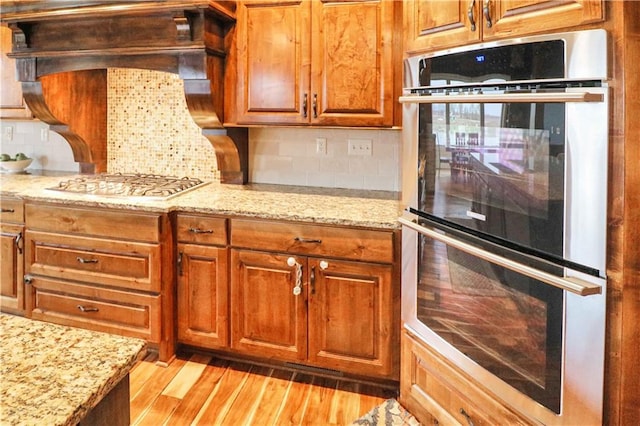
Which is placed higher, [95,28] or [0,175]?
[95,28]

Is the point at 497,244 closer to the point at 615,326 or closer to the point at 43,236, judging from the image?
the point at 615,326

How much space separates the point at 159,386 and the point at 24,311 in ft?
3.47

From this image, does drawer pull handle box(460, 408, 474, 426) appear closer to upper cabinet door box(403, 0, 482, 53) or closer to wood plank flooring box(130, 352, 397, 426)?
wood plank flooring box(130, 352, 397, 426)

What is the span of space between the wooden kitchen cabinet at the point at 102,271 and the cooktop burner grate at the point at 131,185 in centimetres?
14

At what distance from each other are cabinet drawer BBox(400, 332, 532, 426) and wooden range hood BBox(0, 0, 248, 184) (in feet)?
4.97

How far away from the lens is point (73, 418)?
634 mm

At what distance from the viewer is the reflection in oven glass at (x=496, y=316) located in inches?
54.8

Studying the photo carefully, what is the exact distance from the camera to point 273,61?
8.24 ft

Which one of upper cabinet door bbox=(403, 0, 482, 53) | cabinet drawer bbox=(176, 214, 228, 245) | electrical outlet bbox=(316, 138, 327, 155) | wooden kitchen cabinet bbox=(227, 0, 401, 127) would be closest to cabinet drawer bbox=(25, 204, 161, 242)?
cabinet drawer bbox=(176, 214, 228, 245)

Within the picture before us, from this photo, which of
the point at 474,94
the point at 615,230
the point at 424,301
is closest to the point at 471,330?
the point at 424,301

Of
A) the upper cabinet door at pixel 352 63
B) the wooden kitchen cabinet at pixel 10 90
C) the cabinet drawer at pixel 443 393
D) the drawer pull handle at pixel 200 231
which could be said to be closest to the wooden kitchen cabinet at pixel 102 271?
the drawer pull handle at pixel 200 231

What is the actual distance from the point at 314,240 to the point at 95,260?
121 cm

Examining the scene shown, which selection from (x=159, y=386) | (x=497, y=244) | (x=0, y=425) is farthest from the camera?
(x=159, y=386)

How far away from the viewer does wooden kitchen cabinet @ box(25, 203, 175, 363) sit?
2430 mm
